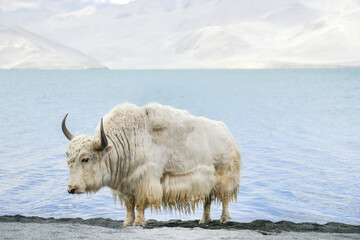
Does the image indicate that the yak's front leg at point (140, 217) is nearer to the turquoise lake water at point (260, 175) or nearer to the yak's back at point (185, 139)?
the yak's back at point (185, 139)

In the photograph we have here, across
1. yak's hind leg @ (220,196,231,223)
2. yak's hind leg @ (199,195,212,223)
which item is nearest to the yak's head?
yak's hind leg @ (199,195,212,223)

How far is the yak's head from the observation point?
5.99 meters

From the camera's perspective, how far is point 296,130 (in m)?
25.1

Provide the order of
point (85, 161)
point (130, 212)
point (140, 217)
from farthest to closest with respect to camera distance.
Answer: point (130, 212), point (140, 217), point (85, 161)

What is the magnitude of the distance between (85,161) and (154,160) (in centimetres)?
90

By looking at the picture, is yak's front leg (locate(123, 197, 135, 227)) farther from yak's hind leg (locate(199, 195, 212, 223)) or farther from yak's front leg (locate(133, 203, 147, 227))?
yak's hind leg (locate(199, 195, 212, 223))

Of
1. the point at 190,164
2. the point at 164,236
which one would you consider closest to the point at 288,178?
the point at 190,164

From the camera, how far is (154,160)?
6.51 meters

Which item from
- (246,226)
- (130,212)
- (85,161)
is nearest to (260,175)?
(246,226)

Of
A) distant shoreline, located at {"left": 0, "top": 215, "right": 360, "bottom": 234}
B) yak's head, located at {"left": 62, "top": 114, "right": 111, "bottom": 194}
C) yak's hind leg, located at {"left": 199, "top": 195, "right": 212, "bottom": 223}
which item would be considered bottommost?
distant shoreline, located at {"left": 0, "top": 215, "right": 360, "bottom": 234}

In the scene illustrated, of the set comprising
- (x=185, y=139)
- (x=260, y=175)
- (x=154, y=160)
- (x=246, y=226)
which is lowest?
(x=246, y=226)

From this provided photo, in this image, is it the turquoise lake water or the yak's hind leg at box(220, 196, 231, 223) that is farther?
the turquoise lake water

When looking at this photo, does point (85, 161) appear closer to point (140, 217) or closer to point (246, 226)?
point (140, 217)

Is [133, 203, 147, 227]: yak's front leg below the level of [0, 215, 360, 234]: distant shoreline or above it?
above
